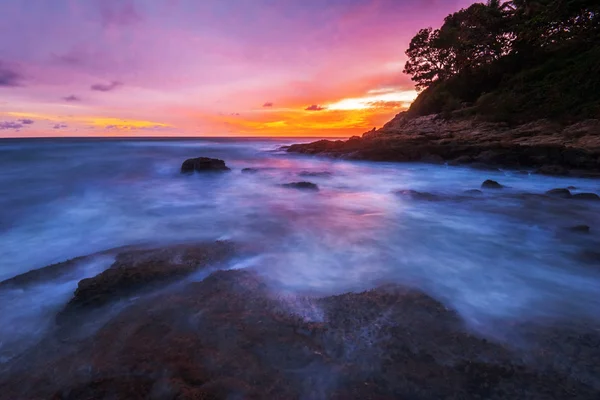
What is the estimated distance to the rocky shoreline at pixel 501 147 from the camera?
A: 13086 millimetres

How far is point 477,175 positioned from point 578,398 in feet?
45.4

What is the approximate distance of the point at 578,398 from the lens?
6.90ft

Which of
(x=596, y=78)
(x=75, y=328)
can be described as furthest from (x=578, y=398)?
(x=596, y=78)

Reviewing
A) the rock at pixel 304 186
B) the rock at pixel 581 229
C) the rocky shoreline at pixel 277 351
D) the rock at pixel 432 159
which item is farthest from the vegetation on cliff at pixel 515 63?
the rocky shoreline at pixel 277 351

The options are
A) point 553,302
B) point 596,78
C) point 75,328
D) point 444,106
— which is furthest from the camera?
point 444,106

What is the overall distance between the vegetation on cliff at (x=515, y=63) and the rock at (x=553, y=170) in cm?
534

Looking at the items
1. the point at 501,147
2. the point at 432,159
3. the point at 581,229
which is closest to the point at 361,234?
the point at 581,229

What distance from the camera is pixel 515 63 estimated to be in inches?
1041

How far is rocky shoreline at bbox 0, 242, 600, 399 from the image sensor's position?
216 cm

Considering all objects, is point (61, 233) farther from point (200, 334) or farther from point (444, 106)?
point (444, 106)

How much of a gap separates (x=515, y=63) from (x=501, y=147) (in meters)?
16.1

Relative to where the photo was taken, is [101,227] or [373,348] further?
[101,227]

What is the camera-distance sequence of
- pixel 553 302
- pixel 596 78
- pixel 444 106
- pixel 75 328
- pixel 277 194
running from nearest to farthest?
1. pixel 75 328
2. pixel 553 302
3. pixel 277 194
4. pixel 596 78
5. pixel 444 106

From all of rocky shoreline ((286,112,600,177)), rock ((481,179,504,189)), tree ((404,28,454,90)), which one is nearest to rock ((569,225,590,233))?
rock ((481,179,504,189))
